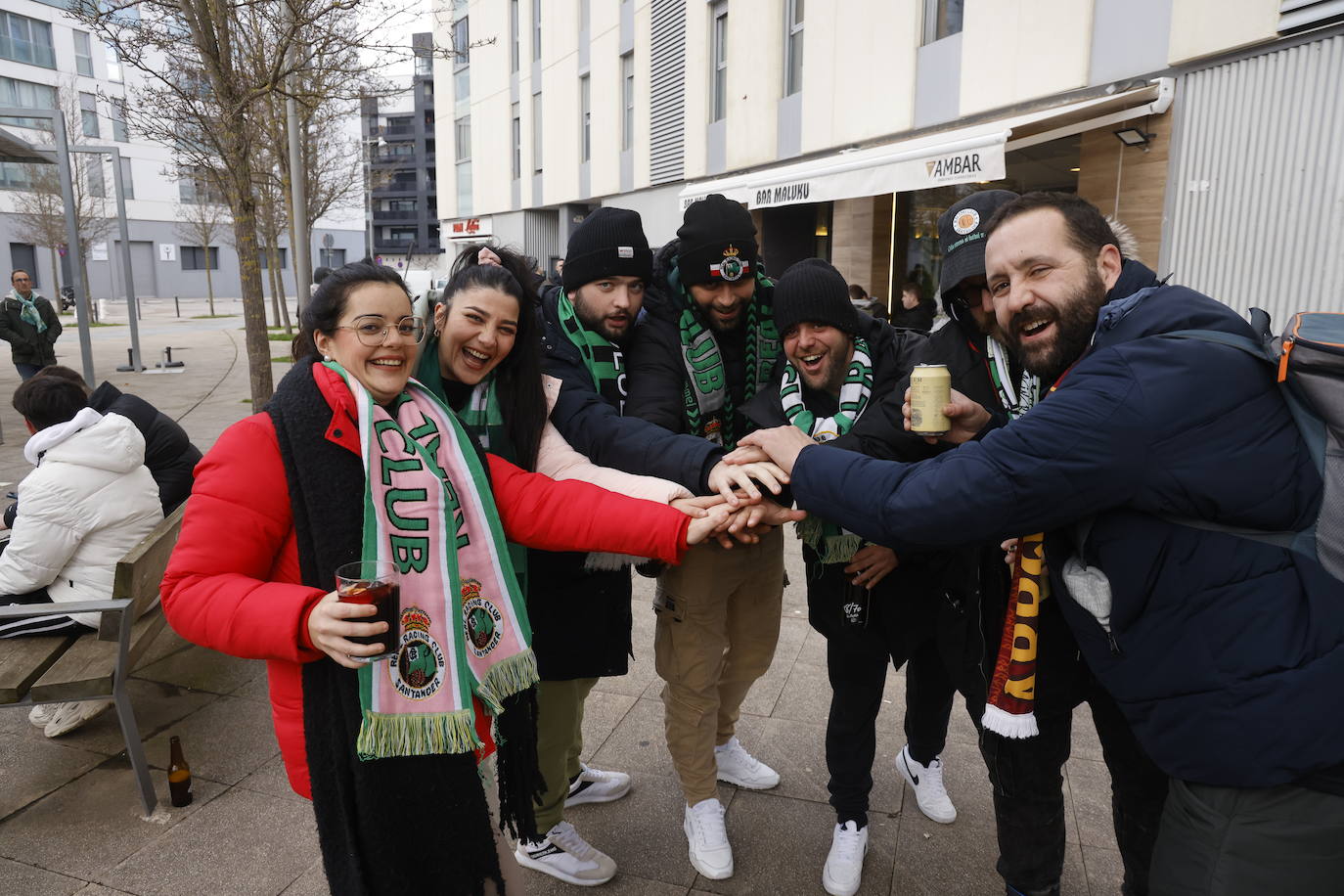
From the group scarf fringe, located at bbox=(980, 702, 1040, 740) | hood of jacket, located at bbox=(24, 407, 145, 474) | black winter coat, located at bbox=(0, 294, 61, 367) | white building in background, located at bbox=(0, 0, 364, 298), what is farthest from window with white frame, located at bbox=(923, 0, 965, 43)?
white building in background, located at bbox=(0, 0, 364, 298)

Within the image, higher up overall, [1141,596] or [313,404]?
[313,404]

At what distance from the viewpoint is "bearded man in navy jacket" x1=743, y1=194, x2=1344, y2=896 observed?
4.94 ft

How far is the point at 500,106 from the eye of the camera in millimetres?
26438

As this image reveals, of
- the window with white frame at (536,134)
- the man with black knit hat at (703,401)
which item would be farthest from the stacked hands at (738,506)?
the window with white frame at (536,134)

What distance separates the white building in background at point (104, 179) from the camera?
39.2m

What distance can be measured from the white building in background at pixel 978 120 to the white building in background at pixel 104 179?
24135mm

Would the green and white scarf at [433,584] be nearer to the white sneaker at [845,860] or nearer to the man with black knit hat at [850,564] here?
the man with black knit hat at [850,564]

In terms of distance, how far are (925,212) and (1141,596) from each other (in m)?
10.6

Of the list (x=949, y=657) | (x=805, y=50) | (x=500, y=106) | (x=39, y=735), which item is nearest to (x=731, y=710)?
(x=949, y=657)

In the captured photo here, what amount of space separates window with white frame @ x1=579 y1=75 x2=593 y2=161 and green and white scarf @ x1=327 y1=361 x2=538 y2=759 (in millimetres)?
20573

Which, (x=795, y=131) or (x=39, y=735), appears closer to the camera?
(x=39, y=735)

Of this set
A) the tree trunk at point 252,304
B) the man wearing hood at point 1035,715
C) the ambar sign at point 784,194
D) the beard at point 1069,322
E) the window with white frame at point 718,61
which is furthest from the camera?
the window with white frame at point 718,61

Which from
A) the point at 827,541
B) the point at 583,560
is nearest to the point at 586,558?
the point at 583,560

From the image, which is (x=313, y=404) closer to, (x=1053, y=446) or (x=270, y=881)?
(x=1053, y=446)
